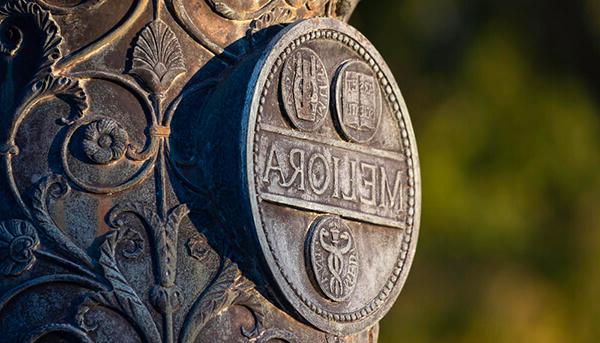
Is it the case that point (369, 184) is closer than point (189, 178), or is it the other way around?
point (189, 178)

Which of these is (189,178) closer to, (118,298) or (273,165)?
(273,165)

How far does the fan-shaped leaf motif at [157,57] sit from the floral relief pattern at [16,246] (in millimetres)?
469

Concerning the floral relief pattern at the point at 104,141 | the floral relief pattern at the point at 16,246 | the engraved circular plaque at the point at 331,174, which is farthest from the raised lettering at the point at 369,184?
the floral relief pattern at the point at 16,246

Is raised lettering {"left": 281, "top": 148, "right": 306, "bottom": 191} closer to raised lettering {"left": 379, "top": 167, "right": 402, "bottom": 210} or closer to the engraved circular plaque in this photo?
the engraved circular plaque

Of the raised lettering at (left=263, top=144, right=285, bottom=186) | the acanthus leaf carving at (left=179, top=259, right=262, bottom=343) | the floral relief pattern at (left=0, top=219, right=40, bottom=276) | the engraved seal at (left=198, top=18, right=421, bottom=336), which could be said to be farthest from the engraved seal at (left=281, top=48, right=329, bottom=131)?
the floral relief pattern at (left=0, top=219, right=40, bottom=276)

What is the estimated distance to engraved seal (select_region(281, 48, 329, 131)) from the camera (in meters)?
4.36

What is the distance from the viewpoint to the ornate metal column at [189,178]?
4102 millimetres

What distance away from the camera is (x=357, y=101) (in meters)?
4.53

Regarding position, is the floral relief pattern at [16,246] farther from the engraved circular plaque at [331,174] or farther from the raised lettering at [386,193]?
the raised lettering at [386,193]

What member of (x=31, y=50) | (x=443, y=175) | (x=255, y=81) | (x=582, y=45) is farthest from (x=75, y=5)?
(x=582, y=45)

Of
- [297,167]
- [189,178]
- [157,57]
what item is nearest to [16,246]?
[189,178]

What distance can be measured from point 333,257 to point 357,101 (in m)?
0.42

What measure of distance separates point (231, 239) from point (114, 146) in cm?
36

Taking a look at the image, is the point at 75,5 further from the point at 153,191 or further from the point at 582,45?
the point at 582,45
